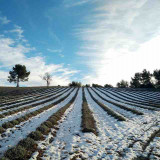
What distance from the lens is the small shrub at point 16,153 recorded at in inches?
264

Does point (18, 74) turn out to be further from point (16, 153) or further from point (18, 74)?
point (16, 153)

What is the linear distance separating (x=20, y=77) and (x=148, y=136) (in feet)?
A: 268

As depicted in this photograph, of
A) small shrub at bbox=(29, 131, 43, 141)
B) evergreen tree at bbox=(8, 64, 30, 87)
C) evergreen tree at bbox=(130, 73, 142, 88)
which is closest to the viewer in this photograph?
small shrub at bbox=(29, 131, 43, 141)

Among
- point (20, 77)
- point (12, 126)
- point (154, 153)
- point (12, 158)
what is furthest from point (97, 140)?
point (20, 77)

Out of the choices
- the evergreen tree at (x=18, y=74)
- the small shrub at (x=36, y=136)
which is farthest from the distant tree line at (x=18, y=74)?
the small shrub at (x=36, y=136)

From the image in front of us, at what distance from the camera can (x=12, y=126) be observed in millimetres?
11516

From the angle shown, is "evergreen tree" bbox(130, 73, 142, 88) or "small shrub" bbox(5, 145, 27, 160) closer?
"small shrub" bbox(5, 145, 27, 160)

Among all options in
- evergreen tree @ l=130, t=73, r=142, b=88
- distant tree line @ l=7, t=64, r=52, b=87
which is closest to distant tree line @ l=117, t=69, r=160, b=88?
evergreen tree @ l=130, t=73, r=142, b=88

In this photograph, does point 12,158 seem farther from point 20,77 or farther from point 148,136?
point 20,77

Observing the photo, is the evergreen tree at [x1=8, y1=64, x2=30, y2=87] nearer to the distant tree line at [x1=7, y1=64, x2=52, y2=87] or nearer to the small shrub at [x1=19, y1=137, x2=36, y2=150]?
the distant tree line at [x1=7, y1=64, x2=52, y2=87]

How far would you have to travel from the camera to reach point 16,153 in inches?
272

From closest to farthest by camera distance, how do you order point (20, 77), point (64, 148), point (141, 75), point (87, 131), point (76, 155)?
1. point (76, 155)
2. point (64, 148)
3. point (87, 131)
4. point (20, 77)
5. point (141, 75)

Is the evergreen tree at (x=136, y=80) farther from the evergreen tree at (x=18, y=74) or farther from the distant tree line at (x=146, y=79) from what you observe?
the evergreen tree at (x=18, y=74)

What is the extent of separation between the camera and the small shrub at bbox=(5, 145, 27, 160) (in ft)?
22.0
